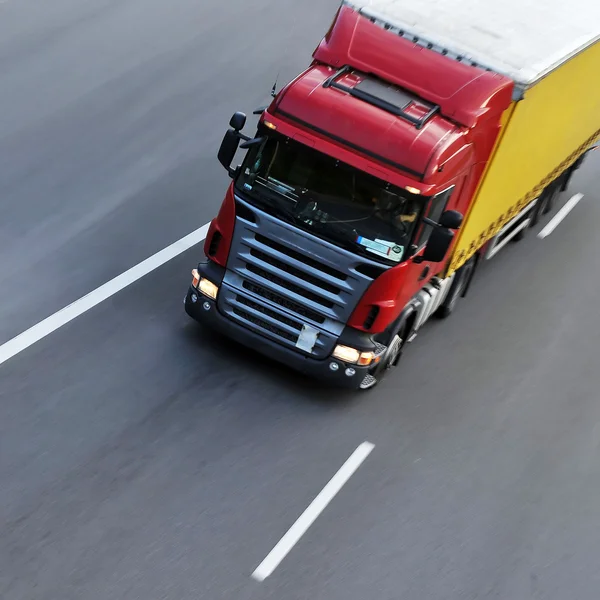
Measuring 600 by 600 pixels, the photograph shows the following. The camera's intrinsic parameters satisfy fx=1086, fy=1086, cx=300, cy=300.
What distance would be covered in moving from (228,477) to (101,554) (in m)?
1.73

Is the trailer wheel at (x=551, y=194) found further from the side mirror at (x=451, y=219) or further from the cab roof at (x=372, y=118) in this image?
the side mirror at (x=451, y=219)

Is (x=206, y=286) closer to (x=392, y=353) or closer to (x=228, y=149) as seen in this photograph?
(x=228, y=149)

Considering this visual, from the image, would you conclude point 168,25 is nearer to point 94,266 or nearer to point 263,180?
point 94,266

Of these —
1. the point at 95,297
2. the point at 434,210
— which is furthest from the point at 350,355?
the point at 95,297

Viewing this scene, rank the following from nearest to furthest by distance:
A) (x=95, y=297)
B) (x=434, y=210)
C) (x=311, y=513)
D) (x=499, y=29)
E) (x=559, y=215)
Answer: (x=311, y=513)
(x=434, y=210)
(x=499, y=29)
(x=95, y=297)
(x=559, y=215)

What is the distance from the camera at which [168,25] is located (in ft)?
69.8

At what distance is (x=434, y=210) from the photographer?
11.2 m

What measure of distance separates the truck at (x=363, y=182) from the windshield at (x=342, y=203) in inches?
0.5

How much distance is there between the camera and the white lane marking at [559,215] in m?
17.4

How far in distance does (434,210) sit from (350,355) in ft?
5.77

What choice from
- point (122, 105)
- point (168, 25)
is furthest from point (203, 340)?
point (168, 25)

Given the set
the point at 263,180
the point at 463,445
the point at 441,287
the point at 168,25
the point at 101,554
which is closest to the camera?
the point at 101,554

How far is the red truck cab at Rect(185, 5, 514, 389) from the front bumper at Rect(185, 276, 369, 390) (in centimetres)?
1

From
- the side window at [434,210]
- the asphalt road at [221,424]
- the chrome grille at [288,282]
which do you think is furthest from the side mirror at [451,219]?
the asphalt road at [221,424]
